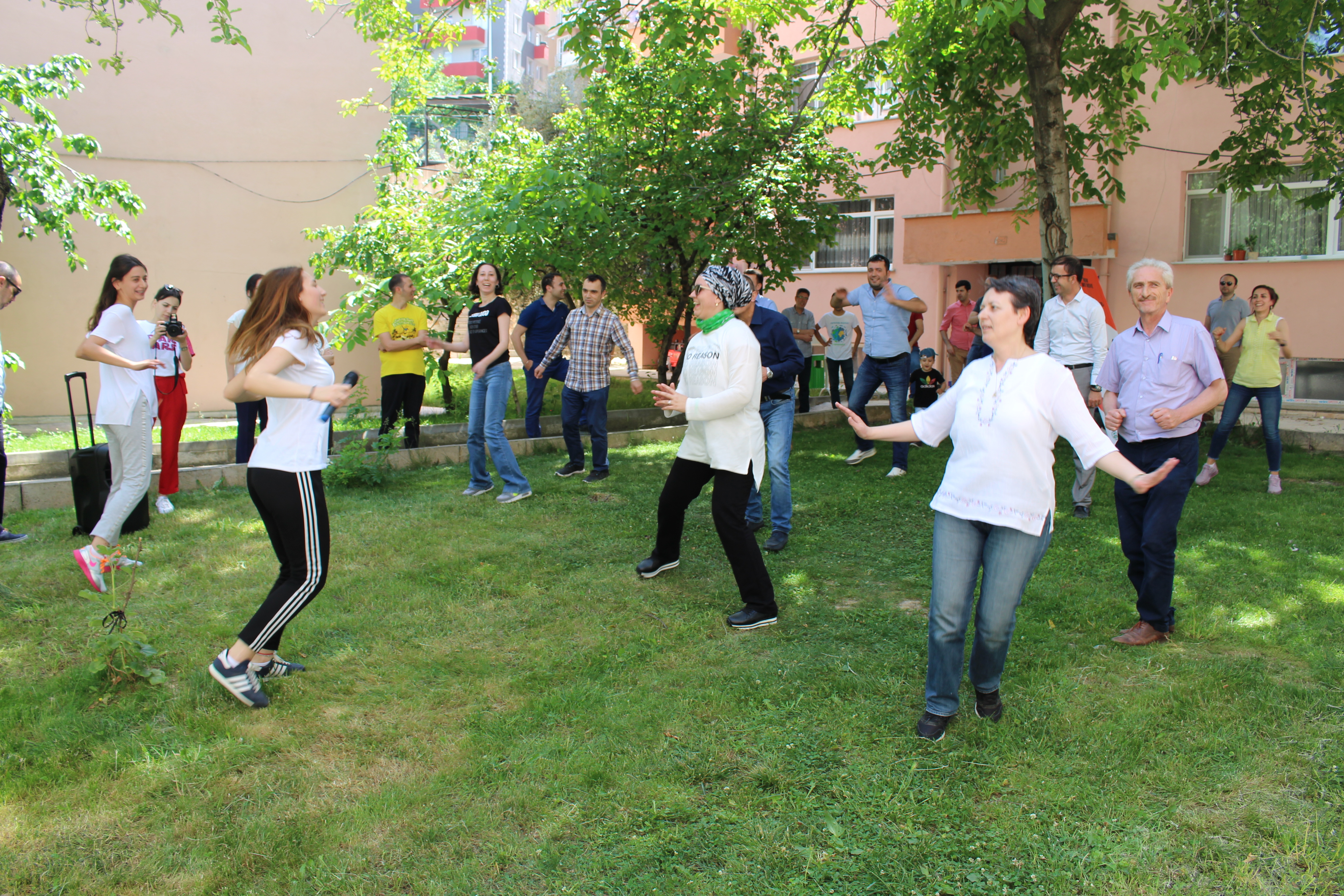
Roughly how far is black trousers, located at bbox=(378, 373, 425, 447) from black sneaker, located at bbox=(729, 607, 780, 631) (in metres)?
5.24

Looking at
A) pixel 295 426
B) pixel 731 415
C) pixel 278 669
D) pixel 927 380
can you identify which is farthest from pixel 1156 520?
pixel 927 380

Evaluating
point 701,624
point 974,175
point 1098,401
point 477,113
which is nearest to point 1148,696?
point 701,624

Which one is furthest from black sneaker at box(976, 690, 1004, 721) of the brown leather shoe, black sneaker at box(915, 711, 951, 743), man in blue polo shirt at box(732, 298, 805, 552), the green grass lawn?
man in blue polo shirt at box(732, 298, 805, 552)

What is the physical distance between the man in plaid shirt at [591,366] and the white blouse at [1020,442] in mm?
5283

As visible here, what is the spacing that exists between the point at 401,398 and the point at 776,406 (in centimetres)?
436

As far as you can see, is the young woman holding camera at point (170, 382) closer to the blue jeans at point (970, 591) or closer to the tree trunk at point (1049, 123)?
the blue jeans at point (970, 591)

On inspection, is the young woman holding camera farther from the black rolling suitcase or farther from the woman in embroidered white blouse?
→ the woman in embroidered white blouse

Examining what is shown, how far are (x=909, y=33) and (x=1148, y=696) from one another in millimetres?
8667

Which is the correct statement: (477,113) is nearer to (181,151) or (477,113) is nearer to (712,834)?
(181,151)

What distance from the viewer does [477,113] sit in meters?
21.3

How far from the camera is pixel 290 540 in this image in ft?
12.7

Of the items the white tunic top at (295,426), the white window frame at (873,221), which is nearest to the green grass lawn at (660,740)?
the white tunic top at (295,426)

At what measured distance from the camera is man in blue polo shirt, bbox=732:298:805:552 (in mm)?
6473

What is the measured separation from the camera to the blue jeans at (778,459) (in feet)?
21.7
